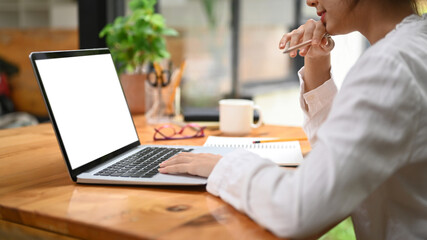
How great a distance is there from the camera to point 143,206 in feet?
2.39

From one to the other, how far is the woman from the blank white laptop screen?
0.27 meters

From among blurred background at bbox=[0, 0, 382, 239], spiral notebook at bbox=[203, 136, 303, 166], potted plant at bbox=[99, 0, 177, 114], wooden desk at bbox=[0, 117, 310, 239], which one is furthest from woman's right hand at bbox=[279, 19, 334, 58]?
blurred background at bbox=[0, 0, 382, 239]

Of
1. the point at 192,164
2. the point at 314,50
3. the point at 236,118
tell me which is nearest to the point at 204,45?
the point at 236,118

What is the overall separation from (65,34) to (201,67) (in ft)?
4.14

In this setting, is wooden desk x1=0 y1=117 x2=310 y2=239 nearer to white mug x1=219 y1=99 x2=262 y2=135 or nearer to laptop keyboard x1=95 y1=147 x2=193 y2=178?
laptop keyboard x1=95 y1=147 x2=193 y2=178

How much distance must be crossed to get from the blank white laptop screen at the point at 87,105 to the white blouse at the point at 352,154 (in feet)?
1.10

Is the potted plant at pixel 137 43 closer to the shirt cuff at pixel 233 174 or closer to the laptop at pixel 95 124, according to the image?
the laptop at pixel 95 124

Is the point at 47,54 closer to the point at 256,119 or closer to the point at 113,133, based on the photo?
the point at 113,133

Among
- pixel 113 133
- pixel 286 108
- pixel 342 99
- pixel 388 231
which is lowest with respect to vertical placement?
pixel 286 108

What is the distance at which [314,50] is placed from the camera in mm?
1187

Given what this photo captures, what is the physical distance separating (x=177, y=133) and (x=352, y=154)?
867 millimetres

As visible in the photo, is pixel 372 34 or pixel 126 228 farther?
pixel 372 34

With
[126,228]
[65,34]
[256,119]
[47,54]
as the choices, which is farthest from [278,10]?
[126,228]

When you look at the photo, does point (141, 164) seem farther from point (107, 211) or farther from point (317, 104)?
point (317, 104)
